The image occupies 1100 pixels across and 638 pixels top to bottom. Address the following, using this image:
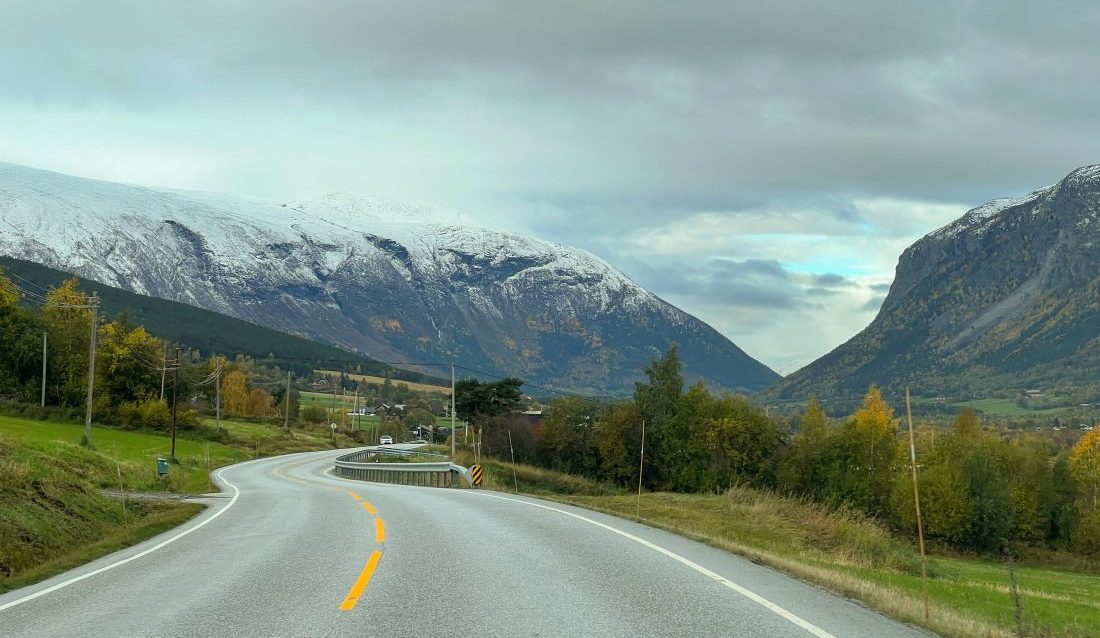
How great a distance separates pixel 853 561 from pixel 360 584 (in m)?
12.5

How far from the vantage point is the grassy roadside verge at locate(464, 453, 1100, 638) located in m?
11.8

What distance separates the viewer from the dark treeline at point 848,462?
262 feet

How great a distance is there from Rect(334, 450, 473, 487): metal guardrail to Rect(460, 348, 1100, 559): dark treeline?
87.6 feet

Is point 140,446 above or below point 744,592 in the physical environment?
above

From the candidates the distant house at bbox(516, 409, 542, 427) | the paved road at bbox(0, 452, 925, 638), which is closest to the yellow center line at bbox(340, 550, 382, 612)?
the paved road at bbox(0, 452, 925, 638)

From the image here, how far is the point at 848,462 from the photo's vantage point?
290ft

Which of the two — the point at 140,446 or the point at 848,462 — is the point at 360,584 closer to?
the point at 140,446

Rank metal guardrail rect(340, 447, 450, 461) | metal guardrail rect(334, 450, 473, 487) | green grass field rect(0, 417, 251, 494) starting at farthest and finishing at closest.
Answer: metal guardrail rect(340, 447, 450, 461)
green grass field rect(0, 417, 251, 494)
metal guardrail rect(334, 450, 473, 487)

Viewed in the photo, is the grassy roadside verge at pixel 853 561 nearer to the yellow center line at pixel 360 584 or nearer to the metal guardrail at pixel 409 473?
the yellow center line at pixel 360 584

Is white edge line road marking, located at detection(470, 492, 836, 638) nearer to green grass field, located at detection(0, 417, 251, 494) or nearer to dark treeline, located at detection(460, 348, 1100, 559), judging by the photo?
green grass field, located at detection(0, 417, 251, 494)

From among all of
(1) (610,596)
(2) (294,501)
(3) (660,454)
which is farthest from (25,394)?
(1) (610,596)

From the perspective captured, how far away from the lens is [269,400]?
165 meters

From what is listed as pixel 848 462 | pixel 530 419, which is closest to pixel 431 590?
pixel 848 462

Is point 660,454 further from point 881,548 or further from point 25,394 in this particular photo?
point 881,548
